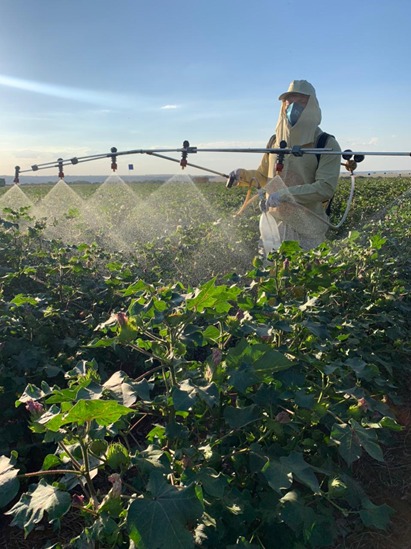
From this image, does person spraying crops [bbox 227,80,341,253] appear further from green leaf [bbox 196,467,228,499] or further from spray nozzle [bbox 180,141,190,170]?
green leaf [bbox 196,467,228,499]

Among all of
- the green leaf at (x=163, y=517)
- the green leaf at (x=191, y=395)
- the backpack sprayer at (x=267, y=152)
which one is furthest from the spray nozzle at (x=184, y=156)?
the green leaf at (x=163, y=517)

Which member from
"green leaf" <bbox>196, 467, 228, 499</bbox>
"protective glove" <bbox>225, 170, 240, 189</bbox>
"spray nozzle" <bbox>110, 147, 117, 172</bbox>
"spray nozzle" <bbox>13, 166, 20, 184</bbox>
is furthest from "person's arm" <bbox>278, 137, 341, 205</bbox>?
"green leaf" <bbox>196, 467, 228, 499</bbox>

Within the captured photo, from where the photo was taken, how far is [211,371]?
1271 millimetres

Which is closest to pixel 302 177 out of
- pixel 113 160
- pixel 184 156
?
pixel 184 156

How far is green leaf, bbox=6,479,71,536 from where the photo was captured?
3.45ft

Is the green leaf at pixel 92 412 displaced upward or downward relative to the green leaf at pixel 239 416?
upward

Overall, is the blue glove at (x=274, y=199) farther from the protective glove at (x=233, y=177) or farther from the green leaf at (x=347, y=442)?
the green leaf at (x=347, y=442)

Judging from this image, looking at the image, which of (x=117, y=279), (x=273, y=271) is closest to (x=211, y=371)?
(x=273, y=271)

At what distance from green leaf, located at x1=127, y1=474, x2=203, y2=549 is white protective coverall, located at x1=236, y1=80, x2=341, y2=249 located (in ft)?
10.4

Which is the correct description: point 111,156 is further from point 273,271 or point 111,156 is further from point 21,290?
point 273,271

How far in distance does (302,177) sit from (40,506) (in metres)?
3.46

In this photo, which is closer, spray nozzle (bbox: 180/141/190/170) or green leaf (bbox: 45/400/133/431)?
green leaf (bbox: 45/400/133/431)

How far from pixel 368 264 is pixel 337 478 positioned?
1743mm

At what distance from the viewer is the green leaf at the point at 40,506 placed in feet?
3.45
